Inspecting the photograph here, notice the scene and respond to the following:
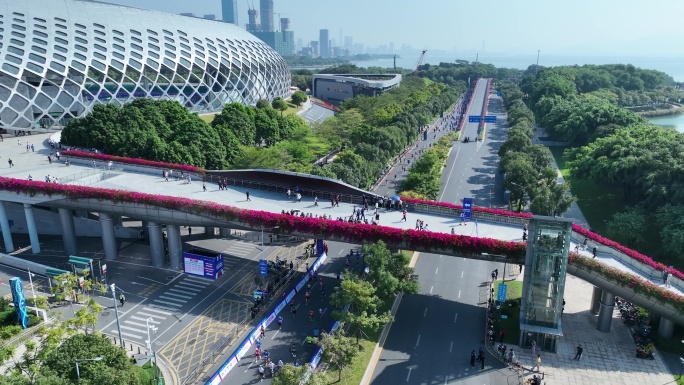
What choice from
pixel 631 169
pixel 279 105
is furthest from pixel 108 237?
pixel 279 105

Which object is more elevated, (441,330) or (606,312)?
(606,312)

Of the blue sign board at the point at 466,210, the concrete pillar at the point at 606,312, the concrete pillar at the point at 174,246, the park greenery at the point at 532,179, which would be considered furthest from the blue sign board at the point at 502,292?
the concrete pillar at the point at 174,246

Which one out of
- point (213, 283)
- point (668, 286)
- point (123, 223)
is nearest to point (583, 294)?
point (668, 286)

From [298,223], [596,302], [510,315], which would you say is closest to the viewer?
[510,315]

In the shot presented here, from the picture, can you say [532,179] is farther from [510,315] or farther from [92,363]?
[92,363]

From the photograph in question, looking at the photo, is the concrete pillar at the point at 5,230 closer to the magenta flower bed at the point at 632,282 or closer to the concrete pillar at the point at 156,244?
the concrete pillar at the point at 156,244

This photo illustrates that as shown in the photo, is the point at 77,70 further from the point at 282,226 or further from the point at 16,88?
the point at 282,226
